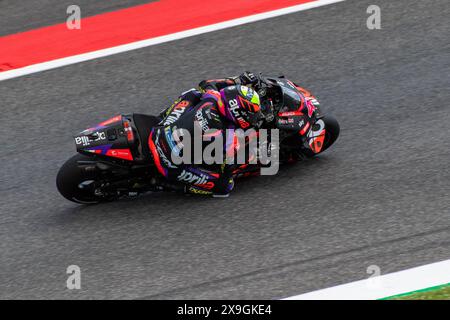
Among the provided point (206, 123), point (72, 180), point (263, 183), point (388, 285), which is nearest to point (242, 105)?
point (206, 123)

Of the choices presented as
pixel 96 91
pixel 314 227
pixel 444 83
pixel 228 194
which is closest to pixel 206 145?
pixel 228 194

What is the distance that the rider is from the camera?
797 cm

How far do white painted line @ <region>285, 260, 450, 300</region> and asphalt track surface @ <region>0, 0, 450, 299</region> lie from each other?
0.11 meters

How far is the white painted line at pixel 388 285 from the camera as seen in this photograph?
723 centimetres

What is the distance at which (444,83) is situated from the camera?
993cm

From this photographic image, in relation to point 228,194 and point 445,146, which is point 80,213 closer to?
point 228,194

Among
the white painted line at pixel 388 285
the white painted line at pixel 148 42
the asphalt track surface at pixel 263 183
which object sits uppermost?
the white painted line at pixel 148 42

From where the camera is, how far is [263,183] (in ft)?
28.8

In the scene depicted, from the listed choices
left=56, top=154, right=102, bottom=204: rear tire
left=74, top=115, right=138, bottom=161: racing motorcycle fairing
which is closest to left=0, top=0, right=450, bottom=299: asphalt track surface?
left=56, top=154, right=102, bottom=204: rear tire

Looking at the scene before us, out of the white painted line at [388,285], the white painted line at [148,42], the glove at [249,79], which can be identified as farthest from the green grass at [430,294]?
the white painted line at [148,42]

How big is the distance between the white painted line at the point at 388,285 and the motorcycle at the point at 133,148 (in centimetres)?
179

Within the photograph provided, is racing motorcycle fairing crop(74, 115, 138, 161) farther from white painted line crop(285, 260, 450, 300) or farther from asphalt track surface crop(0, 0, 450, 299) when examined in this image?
white painted line crop(285, 260, 450, 300)

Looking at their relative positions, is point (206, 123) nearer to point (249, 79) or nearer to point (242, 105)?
point (242, 105)

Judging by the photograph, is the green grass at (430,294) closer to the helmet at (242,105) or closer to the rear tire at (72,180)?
the helmet at (242,105)
